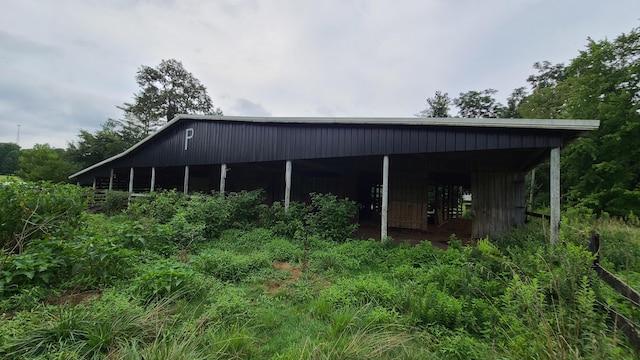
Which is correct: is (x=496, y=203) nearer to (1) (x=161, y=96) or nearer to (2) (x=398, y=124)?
(2) (x=398, y=124)

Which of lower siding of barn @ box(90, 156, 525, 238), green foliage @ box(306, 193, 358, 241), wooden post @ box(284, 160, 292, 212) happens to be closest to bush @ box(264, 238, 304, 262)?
green foliage @ box(306, 193, 358, 241)

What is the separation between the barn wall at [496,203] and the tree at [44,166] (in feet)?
112

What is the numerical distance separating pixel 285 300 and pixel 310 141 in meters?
5.47

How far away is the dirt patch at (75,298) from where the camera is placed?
2979mm

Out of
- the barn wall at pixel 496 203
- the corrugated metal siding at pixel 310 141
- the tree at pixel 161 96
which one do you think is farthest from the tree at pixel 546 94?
the tree at pixel 161 96

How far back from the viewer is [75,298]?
3.11 metres

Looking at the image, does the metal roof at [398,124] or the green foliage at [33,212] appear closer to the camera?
the green foliage at [33,212]

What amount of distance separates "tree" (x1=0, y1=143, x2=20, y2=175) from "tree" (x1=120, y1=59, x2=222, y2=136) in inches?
1228

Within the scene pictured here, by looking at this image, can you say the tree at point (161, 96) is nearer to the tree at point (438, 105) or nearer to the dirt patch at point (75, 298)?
the tree at point (438, 105)

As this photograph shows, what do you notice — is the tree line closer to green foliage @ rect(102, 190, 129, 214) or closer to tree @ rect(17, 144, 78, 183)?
green foliage @ rect(102, 190, 129, 214)

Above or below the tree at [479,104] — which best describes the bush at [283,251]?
below

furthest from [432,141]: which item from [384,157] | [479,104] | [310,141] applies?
[479,104]

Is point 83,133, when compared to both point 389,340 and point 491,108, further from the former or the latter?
point 491,108

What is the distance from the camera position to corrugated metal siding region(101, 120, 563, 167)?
5.85 metres
